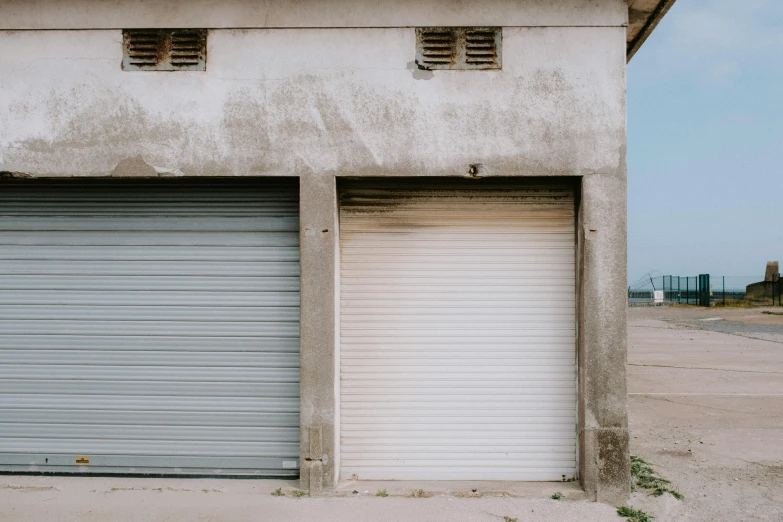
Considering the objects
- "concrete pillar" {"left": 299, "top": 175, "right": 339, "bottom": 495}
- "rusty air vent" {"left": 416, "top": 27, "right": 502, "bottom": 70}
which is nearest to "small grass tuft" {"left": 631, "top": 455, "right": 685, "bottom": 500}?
"concrete pillar" {"left": 299, "top": 175, "right": 339, "bottom": 495}

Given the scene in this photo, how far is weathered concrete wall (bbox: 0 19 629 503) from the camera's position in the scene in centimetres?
483

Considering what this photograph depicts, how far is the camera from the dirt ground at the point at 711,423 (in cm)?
484

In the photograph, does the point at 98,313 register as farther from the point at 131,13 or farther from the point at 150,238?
the point at 131,13

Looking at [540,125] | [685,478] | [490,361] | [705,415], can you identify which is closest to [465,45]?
→ [540,125]

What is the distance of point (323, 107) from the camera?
194 inches

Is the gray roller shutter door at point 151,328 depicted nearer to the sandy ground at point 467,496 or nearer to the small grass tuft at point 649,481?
the sandy ground at point 467,496

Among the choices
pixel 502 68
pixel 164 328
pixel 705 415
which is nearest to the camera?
pixel 502 68

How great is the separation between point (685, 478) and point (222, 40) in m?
5.86

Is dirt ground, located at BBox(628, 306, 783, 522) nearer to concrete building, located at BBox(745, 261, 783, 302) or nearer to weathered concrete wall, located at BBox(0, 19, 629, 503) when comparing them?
weathered concrete wall, located at BBox(0, 19, 629, 503)

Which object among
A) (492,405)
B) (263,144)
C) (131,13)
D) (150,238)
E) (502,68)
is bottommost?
(492,405)

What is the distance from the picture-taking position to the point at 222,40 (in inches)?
196

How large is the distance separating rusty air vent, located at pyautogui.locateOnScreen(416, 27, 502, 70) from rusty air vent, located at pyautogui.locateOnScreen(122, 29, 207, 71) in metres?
1.93

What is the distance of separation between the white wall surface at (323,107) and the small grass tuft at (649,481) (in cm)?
283

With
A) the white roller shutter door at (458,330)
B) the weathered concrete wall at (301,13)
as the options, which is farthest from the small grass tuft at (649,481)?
the weathered concrete wall at (301,13)
